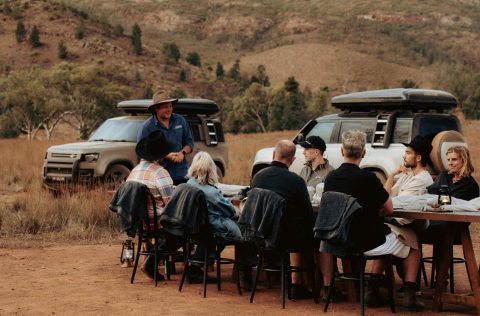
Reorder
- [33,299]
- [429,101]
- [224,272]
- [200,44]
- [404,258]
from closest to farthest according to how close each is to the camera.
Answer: [404,258], [33,299], [224,272], [429,101], [200,44]

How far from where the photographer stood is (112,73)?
86.4 metres

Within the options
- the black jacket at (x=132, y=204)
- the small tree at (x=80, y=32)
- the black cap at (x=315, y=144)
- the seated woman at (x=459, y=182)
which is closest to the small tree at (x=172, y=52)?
the small tree at (x=80, y=32)

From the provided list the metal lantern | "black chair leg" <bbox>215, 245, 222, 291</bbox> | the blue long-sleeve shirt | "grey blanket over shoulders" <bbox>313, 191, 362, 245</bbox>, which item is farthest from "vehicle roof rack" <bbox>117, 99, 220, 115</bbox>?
"grey blanket over shoulders" <bbox>313, 191, 362, 245</bbox>

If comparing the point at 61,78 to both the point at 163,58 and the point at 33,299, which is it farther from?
the point at 33,299

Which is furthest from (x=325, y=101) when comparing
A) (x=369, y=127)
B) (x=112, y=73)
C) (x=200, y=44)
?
(x=369, y=127)

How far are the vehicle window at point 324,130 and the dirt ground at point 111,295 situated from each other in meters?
5.63

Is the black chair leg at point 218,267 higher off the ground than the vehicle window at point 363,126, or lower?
lower

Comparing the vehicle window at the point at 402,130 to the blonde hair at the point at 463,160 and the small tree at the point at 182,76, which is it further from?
the small tree at the point at 182,76

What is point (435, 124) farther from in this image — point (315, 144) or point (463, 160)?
point (463, 160)

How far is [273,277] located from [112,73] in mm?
78450

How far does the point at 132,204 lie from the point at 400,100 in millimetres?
7177

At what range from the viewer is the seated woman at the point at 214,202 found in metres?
8.59

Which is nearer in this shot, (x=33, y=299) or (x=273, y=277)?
(x=33, y=299)

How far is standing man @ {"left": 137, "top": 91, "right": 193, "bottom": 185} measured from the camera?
1005 centimetres
